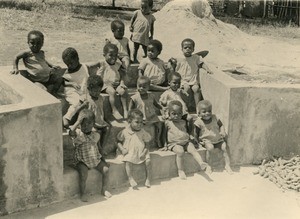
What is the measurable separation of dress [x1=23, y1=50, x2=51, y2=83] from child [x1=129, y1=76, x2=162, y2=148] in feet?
3.70

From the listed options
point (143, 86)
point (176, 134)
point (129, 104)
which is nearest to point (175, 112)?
point (176, 134)

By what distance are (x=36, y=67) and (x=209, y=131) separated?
2.28 metres

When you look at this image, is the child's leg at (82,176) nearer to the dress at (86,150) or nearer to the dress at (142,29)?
the dress at (86,150)

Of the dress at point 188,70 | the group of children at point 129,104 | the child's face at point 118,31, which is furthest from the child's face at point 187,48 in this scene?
the child's face at point 118,31

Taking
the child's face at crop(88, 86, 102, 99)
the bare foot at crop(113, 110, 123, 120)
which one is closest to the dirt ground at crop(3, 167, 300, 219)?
the bare foot at crop(113, 110, 123, 120)

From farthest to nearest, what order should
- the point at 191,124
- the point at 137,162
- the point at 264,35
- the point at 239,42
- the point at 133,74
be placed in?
the point at 264,35 < the point at 239,42 < the point at 133,74 < the point at 191,124 < the point at 137,162

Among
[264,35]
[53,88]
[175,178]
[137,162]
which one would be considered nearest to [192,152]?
[175,178]

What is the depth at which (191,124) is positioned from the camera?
6465mm

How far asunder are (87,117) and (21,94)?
724 mm

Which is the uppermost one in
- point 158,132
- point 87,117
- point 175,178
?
point 87,117

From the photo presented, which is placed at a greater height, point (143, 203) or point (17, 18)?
point (17, 18)

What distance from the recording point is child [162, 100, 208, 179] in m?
6.01

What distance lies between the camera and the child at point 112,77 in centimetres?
632

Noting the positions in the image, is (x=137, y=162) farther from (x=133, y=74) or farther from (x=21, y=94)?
(x=133, y=74)
